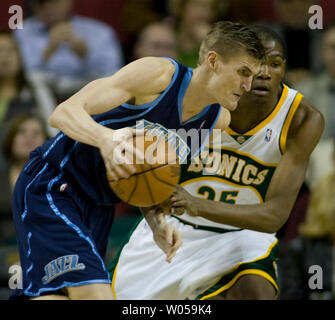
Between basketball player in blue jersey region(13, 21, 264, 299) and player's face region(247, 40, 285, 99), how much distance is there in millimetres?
Answer: 287

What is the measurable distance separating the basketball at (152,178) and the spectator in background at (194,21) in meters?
3.00

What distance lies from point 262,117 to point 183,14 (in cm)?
281

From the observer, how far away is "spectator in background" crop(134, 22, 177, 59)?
6484 millimetres

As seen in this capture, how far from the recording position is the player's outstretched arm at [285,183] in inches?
157

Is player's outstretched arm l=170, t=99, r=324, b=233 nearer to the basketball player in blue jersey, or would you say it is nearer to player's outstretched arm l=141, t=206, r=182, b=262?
player's outstretched arm l=141, t=206, r=182, b=262

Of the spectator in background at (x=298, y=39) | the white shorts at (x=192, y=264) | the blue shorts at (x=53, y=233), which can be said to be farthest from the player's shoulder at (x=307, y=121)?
the spectator in background at (x=298, y=39)

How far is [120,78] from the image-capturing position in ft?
11.5

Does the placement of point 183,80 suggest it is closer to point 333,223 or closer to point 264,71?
point 264,71

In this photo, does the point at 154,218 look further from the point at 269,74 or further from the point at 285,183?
the point at 269,74

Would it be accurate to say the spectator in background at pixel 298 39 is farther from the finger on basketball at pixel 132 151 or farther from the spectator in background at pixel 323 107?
the finger on basketball at pixel 132 151

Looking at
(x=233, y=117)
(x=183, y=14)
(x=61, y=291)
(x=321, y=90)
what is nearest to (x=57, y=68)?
(x=183, y=14)

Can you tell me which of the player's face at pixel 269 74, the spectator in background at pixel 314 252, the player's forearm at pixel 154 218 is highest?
the player's face at pixel 269 74

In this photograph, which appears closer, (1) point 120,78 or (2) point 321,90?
(1) point 120,78

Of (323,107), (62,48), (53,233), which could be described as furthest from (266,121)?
(62,48)
